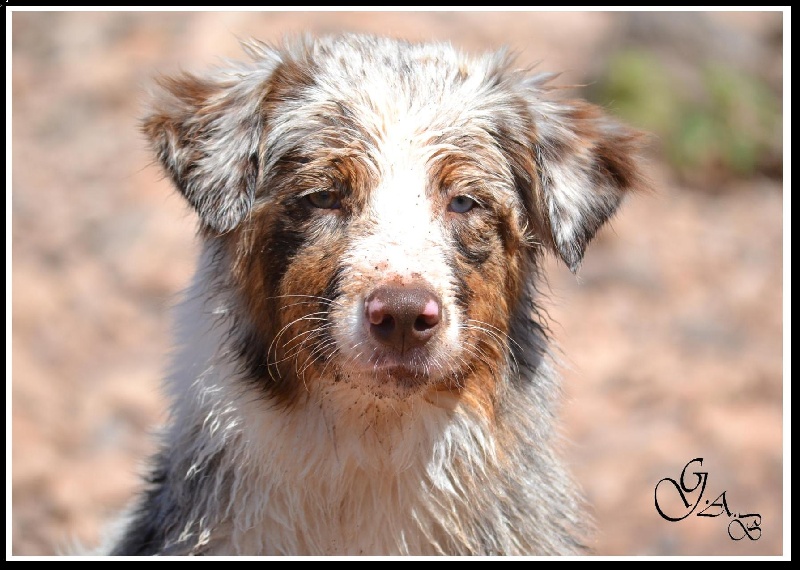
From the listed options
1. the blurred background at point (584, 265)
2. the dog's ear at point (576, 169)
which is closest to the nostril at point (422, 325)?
the dog's ear at point (576, 169)

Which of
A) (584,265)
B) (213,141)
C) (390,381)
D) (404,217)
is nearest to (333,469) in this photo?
(390,381)

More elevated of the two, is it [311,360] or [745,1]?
[745,1]

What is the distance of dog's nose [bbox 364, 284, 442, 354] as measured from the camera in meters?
3.68

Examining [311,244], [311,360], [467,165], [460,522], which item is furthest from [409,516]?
[467,165]

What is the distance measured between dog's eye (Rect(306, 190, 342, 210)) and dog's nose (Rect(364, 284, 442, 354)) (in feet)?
1.87

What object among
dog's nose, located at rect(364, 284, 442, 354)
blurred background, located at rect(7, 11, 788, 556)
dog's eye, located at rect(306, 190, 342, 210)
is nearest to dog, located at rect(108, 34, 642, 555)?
dog's eye, located at rect(306, 190, 342, 210)

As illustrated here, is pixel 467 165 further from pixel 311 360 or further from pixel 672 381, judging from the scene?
pixel 672 381

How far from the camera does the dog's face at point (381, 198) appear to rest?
12.9ft

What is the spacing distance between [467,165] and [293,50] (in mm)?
1091

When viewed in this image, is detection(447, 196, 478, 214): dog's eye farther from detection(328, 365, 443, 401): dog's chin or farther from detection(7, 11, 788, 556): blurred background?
detection(7, 11, 788, 556): blurred background

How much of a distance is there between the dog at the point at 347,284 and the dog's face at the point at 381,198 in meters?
0.01

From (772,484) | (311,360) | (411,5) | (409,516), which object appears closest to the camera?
(311,360)

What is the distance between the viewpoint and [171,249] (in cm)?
1117

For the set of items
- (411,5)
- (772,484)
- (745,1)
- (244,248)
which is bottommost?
(772,484)
